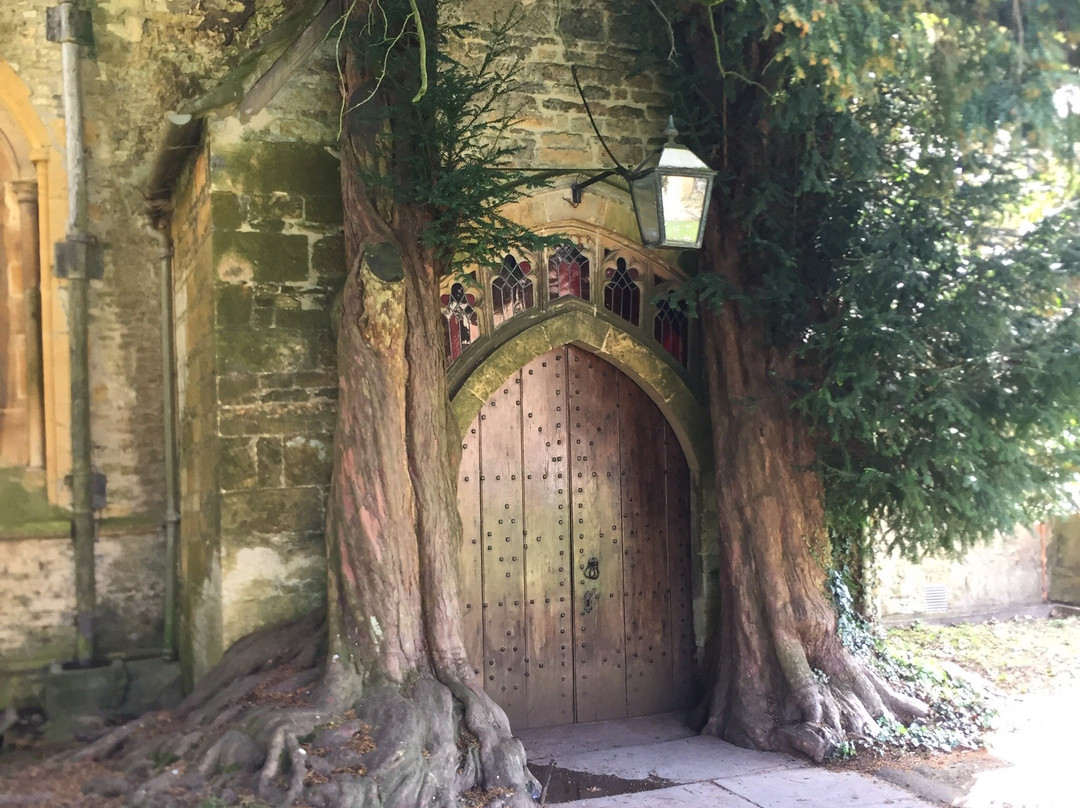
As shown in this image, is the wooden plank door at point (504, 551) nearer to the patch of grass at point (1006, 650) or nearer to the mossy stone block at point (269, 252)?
the mossy stone block at point (269, 252)

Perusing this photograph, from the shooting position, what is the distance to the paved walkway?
15.8ft

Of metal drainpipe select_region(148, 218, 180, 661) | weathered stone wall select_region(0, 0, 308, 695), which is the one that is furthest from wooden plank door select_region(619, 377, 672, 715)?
weathered stone wall select_region(0, 0, 308, 695)

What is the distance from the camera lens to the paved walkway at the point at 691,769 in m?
4.80

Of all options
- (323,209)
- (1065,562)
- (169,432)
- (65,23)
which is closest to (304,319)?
(323,209)

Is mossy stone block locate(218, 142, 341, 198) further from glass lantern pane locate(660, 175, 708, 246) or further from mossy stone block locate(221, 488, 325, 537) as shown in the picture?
glass lantern pane locate(660, 175, 708, 246)

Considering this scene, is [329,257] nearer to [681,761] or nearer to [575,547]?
[575,547]

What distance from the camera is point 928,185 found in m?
5.08

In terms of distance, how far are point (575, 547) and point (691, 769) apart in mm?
1488

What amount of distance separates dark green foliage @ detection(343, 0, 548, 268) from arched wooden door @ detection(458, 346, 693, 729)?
133cm

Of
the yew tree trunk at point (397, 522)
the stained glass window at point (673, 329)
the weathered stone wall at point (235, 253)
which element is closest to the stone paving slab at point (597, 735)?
the yew tree trunk at point (397, 522)

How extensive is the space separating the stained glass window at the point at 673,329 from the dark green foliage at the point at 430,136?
154cm

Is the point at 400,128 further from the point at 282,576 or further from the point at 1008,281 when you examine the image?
the point at 1008,281

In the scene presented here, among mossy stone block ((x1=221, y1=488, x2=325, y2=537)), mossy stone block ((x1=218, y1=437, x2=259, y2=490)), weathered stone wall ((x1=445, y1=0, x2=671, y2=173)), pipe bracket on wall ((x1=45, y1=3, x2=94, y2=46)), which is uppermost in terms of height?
pipe bracket on wall ((x1=45, y1=3, x2=94, y2=46))

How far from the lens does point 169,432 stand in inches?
246
